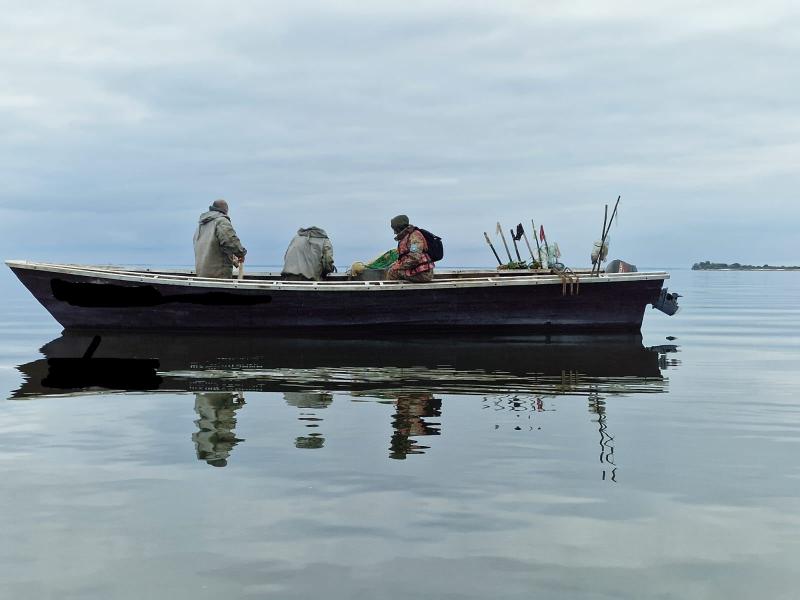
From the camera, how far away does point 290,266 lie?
1611cm

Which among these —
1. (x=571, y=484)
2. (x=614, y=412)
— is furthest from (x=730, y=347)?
(x=571, y=484)

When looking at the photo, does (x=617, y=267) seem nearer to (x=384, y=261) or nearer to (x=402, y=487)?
(x=384, y=261)

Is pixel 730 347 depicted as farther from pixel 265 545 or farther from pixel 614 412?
pixel 265 545

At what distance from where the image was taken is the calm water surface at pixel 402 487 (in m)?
3.88

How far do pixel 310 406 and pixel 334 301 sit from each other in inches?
278

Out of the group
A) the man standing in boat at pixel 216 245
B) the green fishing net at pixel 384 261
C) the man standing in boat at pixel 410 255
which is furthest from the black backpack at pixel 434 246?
the man standing in boat at pixel 216 245

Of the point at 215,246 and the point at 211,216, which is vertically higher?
the point at 211,216

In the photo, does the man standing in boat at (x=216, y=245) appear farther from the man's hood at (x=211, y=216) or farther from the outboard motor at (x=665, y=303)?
the outboard motor at (x=665, y=303)

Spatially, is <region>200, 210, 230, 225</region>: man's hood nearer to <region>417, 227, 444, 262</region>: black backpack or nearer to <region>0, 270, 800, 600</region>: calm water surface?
<region>417, 227, 444, 262</region>: black backpack

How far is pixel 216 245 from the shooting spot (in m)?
15.7

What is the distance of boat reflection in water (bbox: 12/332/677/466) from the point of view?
308 inches

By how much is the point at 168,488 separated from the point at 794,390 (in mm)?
7447

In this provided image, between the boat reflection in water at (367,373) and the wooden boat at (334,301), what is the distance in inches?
15.0

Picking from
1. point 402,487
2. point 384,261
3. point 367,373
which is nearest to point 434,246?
point 384,261
